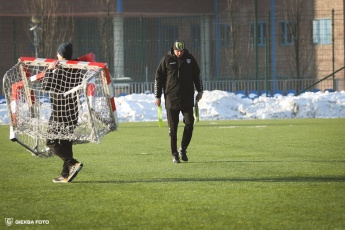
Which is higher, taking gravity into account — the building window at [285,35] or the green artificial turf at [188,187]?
the building window at [285,35]

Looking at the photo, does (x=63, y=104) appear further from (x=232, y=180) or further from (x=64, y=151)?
(x=232, y=180)

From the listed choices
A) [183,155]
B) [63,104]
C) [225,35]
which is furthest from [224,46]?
[63,104]

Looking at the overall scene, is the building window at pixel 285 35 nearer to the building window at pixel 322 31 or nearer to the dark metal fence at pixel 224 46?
the dark metal fence at pixel 224 46

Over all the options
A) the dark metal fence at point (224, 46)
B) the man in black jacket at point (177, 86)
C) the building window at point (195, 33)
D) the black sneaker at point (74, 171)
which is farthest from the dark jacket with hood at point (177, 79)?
the building window at point (195, 33)

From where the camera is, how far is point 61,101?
12102 millimetres

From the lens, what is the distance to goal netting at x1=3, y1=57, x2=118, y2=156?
12109 mm

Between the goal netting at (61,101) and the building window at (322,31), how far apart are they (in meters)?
31.3

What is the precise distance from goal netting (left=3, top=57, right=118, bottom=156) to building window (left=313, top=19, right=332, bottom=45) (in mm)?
31320

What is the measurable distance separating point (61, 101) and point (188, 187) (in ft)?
6.96

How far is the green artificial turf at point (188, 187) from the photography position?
8914mm

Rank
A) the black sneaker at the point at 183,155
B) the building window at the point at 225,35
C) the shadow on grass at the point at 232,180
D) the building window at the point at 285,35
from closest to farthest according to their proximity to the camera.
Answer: the shadow on grass at the point at 232,180 → the black sneaker at the point at 183,155 → the building window at the point at 285,35 → the building window at the point at 225,35

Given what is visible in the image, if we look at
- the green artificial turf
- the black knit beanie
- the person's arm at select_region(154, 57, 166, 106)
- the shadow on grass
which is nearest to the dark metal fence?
the green artificial turf

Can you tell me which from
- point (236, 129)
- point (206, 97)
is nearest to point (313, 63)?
point (206, 97)

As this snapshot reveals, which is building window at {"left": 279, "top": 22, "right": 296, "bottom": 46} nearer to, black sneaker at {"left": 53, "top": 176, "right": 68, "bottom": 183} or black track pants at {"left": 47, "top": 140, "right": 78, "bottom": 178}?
black track pants at {"left": 47, "top": 140, "right": 78, "bottom": 178}
